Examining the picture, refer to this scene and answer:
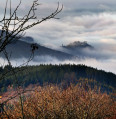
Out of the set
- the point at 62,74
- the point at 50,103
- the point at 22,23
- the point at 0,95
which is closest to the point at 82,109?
the point at 50,103

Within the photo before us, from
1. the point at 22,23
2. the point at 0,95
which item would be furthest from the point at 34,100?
the point at 22,23

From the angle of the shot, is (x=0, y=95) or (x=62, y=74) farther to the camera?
(x=62, y=74)

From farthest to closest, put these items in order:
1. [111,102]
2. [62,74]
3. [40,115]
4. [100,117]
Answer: [62,74] → [111,102] → [100,117] → [40,115]

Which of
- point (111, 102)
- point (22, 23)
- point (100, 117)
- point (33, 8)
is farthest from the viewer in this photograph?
point (111, 102)

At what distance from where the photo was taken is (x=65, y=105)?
10898mm

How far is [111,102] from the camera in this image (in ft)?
48.1

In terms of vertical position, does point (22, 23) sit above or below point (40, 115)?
above

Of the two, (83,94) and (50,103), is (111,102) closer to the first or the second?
(83,94)

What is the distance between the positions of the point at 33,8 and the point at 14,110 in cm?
841

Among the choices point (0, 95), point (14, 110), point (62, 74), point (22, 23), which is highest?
point (22, 23)

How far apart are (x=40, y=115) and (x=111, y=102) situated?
5.40 m

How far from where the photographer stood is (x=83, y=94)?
1209cm

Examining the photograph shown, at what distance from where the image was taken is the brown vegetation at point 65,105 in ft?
35.8

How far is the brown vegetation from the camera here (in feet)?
35.8
